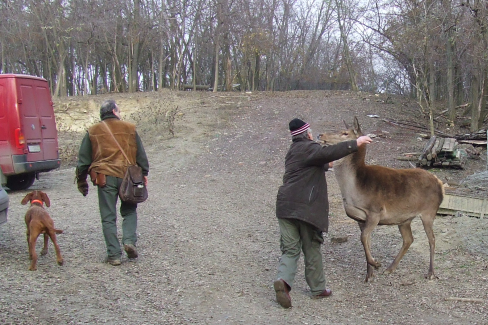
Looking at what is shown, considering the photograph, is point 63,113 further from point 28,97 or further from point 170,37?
point 28,97

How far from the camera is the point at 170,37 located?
109ft

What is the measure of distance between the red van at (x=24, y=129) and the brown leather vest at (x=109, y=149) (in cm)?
646

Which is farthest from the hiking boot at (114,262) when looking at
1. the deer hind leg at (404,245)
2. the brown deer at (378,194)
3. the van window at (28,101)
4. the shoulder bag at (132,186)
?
the van window at (28,101)

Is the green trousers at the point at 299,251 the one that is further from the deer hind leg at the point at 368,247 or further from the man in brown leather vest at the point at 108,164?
the man in brown leather vest at the point at 108,164

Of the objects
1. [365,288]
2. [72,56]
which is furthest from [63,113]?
[365,288]

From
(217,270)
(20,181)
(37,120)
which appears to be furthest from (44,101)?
(217,270)

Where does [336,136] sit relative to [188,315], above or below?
above

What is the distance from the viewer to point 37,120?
41.6 feet

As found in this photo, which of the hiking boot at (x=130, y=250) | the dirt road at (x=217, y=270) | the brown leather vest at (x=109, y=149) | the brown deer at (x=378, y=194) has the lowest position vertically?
the dirt road at (x=217, y=270)

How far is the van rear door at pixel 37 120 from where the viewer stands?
1226cm

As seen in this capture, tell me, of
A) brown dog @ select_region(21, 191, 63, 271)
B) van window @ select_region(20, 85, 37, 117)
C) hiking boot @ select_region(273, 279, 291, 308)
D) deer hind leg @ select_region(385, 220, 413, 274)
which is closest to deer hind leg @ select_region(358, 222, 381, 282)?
deer hind leg @ select_region(385, 220, 413, 274)

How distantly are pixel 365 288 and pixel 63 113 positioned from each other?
24.4m

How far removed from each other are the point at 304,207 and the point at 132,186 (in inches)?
91.1

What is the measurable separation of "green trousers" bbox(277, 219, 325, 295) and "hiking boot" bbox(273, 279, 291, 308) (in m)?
0.06
